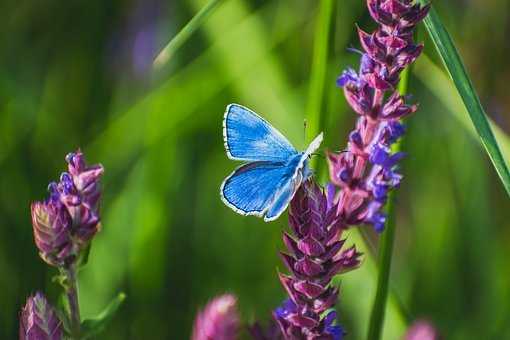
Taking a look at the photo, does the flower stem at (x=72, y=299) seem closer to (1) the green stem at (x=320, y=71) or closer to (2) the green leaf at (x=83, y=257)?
(2) the green leaf at (x=83, y=257)

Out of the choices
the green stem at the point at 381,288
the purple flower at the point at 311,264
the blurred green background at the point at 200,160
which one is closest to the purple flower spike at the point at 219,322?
the purple flower at the point at 311,264

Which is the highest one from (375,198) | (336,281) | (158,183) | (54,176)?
(54,176)

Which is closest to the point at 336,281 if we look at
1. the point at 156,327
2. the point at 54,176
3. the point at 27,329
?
the point at 156,327

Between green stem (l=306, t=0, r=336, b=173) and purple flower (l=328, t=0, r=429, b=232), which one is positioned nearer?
purple flower (l=328, t=0, r=429, b=232)

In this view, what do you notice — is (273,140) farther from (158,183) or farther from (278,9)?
(278,9)

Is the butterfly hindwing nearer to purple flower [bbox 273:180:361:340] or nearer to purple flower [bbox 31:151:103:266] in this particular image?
purple flower [bbox 273:180:361:340]

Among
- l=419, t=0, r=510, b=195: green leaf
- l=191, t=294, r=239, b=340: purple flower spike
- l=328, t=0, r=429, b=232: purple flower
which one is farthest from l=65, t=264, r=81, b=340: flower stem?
l=419, t=0, r=510, b=195: green leaf
